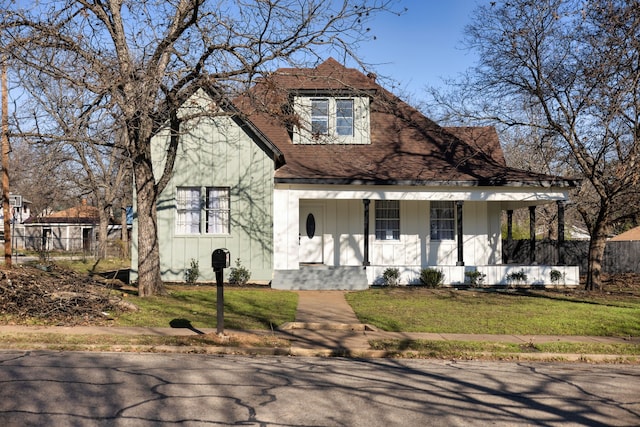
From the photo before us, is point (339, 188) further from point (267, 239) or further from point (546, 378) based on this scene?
point (546, 378)

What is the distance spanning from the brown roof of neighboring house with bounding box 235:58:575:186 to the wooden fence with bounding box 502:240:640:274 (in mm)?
5252

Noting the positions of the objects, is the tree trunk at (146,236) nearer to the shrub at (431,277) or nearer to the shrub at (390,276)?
the shrub at (390,276)

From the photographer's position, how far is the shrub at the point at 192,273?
59.4ft

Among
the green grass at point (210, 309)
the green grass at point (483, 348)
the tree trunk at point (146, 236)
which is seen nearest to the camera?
the green grass at point (483, 348)

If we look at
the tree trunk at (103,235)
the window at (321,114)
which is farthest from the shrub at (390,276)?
the tree trunk at (103,235)

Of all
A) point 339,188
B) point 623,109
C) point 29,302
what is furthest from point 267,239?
point 623,109

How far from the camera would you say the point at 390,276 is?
18.6 m

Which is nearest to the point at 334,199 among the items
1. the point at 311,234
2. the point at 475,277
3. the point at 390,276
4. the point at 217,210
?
the point at 311,234

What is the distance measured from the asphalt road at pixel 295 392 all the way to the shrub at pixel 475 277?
9.90 m

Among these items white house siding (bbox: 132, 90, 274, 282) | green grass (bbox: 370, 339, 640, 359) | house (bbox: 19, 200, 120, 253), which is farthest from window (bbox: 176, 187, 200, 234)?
house (bbox: 19, 200, 120, 253)

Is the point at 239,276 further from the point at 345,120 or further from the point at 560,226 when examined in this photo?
the point at 560,226

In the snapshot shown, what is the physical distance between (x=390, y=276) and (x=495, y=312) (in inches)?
212

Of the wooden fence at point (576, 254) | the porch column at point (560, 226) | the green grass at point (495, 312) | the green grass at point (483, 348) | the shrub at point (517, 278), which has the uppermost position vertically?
the porch column at point (560, 226)

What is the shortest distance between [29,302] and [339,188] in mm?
10037
